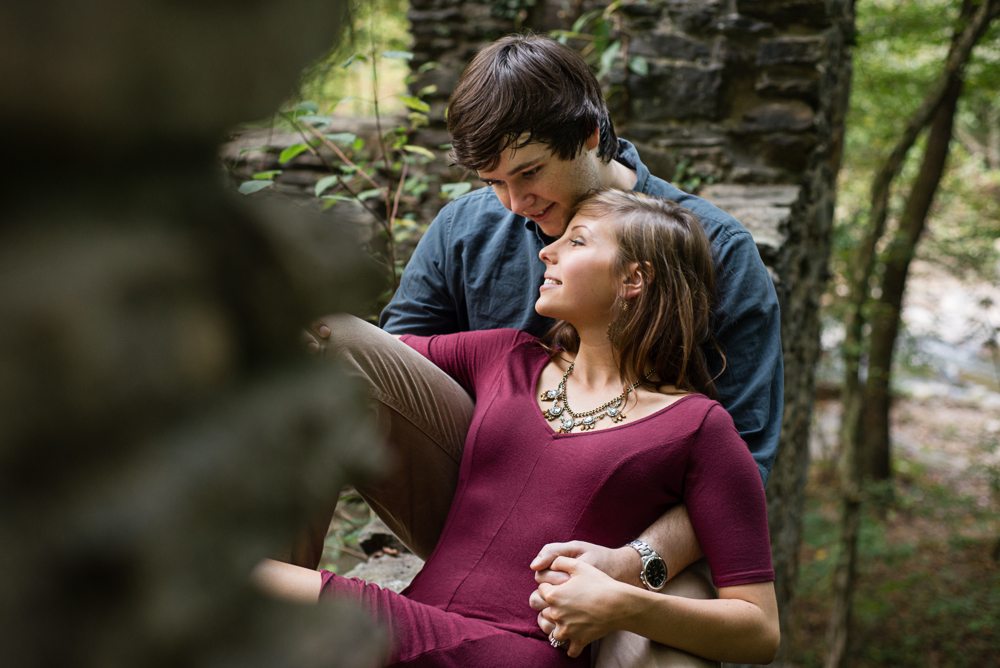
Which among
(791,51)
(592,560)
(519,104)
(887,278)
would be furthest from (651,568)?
(887,278)

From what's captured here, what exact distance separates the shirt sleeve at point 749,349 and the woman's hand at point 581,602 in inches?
23.7

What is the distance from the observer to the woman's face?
148 cm

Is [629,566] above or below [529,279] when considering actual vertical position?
below

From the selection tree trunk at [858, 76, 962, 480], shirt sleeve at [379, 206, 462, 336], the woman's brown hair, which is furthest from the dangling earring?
tree trunk at [858, 76, 962, 480]

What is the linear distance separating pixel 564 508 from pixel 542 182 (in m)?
0.77

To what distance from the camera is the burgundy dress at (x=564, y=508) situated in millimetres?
1250

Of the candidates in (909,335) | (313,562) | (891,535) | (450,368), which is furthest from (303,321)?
→ (891,535)

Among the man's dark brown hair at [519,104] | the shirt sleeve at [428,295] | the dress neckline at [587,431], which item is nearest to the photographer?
the dress neckline at [587,431]

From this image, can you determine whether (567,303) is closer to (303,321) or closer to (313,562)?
(313,562)

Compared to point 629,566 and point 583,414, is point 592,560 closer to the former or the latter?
point 629,566

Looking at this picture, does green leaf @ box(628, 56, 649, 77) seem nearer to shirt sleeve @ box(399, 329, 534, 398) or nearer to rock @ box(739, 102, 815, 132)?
rock @ box(739, 102, 815, 132)

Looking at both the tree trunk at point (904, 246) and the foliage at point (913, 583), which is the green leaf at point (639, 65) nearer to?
the tree trunk at point (904, 246)

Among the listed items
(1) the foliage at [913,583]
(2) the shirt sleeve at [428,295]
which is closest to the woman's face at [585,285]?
(2) the shirt sleeve at [428,295]

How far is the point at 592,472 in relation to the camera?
1338 millimetres
